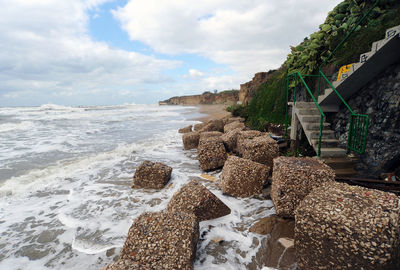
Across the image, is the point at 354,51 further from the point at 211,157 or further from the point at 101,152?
the point at 101,152

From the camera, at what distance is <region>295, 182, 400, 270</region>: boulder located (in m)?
2.16

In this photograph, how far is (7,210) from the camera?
492cm

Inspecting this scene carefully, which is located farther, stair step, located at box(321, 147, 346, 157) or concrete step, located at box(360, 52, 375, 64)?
stair step, located at box(321, 147, 346, 157)

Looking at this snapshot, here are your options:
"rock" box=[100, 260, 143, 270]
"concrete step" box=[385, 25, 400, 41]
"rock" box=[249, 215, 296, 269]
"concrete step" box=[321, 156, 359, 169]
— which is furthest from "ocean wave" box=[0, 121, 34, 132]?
"concrete step" box=[385, 25, 400, 41]

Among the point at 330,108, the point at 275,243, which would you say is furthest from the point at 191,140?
the point at 275,243

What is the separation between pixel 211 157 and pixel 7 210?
5.60 metres

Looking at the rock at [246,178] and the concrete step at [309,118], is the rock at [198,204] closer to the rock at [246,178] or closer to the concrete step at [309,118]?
the rock at [246,178]

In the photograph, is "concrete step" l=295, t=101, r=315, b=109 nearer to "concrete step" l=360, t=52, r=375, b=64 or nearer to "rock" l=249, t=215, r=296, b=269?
"concrete step" l=360, t=52, r=375, b=64

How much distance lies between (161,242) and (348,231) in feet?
7.56

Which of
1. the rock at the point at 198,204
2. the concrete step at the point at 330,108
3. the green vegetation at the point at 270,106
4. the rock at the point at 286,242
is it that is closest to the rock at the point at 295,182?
the rock at the point at 286,242

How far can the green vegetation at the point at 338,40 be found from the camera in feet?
21.2

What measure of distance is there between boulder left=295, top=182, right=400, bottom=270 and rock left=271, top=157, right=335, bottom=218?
2.82 feet

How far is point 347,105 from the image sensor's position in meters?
4.76

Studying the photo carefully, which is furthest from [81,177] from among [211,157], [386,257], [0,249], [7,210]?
[386,257]
